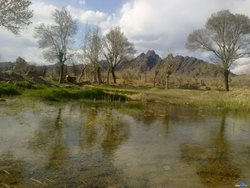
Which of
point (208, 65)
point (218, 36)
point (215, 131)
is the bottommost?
point (215, 131)

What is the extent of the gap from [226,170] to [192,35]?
46453 mm

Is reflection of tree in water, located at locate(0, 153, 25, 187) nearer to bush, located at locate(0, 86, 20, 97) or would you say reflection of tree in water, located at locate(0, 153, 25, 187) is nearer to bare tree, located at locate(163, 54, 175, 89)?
bush, located at locate(0, 86, 20, 97)

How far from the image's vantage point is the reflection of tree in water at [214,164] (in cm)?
822

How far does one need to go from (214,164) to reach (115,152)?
2514 millimetres

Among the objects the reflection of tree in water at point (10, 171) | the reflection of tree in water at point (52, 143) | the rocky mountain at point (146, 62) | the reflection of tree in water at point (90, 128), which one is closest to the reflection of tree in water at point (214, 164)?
the reflection of tree in water at point (90, 128)

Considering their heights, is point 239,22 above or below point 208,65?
above

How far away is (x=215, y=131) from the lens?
1561cm

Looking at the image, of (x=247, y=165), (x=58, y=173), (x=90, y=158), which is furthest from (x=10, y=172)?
(x=247, y=165)

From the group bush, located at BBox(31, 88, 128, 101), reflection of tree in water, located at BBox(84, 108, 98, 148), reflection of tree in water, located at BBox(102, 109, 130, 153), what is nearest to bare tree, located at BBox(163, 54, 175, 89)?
bush, located at BBox(31, 88, 128, 101)

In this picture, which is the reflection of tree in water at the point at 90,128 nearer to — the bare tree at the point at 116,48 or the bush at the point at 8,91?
the bush at the point at 8,91

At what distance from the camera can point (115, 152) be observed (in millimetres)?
10055

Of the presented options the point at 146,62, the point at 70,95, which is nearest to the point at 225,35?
the point at 70,95

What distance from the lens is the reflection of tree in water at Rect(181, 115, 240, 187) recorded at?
27.0 feet

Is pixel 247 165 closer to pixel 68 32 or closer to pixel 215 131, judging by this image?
pixel 215 131
